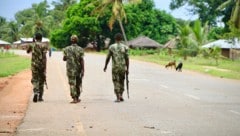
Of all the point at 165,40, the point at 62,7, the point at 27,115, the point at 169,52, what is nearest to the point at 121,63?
the point at 27,115

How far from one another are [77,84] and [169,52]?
54962mm

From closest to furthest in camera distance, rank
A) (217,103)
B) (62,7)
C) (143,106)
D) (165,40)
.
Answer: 1. (143,106)
2. (217,103)
3. (165,40)
4. (62,7)

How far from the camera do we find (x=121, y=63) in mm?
15094

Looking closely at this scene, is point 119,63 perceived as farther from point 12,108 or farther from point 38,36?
point 12,108

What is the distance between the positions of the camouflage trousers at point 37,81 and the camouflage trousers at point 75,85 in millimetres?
803

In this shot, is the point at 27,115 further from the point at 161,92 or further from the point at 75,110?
the point at 161,92

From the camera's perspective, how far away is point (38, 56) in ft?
48.7

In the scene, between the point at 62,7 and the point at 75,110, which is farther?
the point at 62,7

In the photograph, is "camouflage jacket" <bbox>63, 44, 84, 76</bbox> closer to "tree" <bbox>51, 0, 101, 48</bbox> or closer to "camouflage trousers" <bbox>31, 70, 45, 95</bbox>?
"camouflage trousers" <bbox>31, 70, 45, 95</bbox>

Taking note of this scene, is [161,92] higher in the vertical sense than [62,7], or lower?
lower

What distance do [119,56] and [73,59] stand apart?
1342 mm

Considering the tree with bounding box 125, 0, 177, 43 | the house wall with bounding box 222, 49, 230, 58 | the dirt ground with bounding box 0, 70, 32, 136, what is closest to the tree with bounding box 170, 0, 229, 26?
the tree with bounding box 125, 0, 177, 43

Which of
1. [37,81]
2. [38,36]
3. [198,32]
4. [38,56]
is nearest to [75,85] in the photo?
[37,81]

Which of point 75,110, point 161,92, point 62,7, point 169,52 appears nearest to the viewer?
point 75,110
